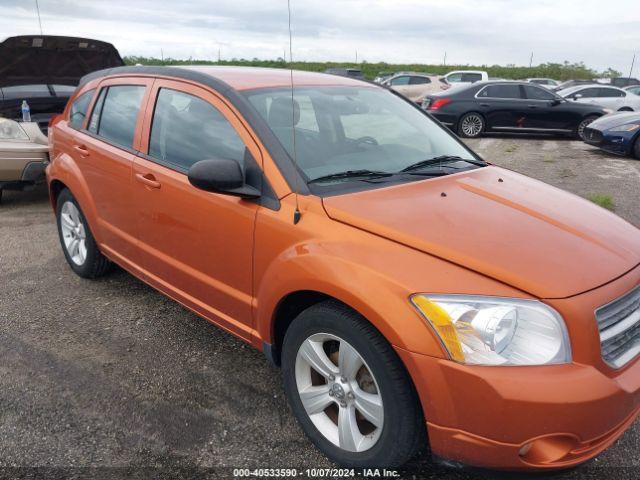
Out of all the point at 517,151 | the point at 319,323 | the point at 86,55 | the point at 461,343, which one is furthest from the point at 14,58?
the point at 517,151

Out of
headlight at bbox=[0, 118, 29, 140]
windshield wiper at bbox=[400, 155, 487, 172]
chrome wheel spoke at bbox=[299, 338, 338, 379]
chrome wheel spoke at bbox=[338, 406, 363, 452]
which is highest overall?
windshield wiper at bbox=[400, 155, 487, 172]

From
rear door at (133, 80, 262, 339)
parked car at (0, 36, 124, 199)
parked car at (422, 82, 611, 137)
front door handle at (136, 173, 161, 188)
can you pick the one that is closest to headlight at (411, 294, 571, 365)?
rear door at (133, 80, 262, 339)

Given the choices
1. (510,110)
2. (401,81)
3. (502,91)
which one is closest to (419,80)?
(401,81)

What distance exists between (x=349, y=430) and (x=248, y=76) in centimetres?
203

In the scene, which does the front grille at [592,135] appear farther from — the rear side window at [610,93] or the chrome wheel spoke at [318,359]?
the chrome wheel spoke at [318,359]

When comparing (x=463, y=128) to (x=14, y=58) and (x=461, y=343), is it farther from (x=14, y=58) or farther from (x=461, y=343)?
(x=461, y=343)

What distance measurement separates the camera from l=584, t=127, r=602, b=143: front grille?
33.6ft

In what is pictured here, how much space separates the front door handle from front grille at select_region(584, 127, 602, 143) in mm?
9662

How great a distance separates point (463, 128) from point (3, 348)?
1179 centimetres

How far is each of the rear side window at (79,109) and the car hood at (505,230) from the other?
2616 mm

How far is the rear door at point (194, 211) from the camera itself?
8.62ft

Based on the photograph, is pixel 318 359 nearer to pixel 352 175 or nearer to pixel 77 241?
pixel 352 175

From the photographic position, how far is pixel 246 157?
2586 mm

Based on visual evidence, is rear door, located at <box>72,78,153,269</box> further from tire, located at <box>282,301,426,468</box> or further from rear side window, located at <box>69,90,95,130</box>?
tire, located at <box>282,301,426,468</box>
